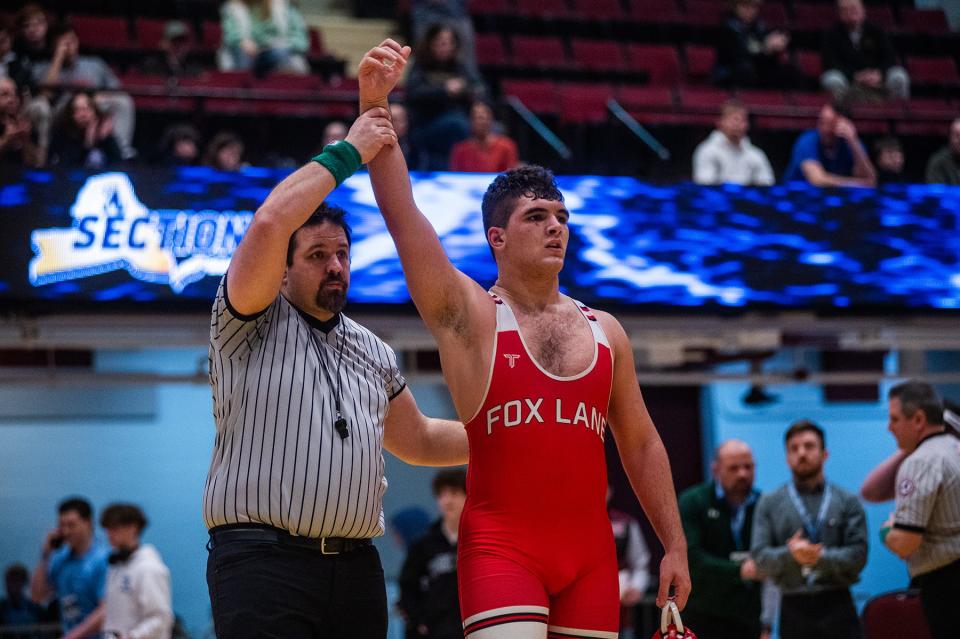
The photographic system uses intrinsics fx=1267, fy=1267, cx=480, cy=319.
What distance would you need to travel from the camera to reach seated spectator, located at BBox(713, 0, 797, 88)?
42.5ft

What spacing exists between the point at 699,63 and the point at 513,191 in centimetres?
1103

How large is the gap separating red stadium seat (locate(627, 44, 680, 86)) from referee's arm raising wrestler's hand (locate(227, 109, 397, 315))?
11319 mm

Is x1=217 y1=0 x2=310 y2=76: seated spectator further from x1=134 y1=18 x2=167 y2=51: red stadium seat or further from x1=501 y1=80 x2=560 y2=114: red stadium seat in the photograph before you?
x1=501 y1=80 x2=560 y2=114: red stadium seat

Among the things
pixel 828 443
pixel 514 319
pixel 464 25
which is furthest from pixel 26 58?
pixel 828 443

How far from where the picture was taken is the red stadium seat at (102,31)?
40.1 ft

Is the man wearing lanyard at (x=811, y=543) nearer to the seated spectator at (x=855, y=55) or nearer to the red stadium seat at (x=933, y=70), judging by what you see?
the seated spectator at (x=855, y=55)

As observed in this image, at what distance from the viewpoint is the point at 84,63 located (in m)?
9.97

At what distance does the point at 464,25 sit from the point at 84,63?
122 inches

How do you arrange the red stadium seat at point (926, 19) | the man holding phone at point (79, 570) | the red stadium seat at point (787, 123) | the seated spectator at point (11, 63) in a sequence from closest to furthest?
the man holding phone at point (79, 570) < the seated spectator at point (11, 63) < the red stadium seat at point (787, 123) < the red stadium seat at point (926, 19)

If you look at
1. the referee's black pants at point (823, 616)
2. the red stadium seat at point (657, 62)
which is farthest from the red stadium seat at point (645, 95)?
the referee's black pants at point (823, 616)

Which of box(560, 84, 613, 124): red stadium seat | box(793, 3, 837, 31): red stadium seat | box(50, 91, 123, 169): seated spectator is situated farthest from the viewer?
box(793, 3, 837, 31): red stadium seat

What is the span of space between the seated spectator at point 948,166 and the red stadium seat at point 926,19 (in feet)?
19.6

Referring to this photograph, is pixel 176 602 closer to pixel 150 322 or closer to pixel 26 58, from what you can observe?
pixel 150 322

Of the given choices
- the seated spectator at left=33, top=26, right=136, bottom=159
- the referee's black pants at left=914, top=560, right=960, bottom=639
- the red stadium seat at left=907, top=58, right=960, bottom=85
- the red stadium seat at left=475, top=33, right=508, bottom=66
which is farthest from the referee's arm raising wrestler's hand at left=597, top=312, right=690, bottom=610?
the red stadium seat at left=907, top=58, right=960, bottom=85
